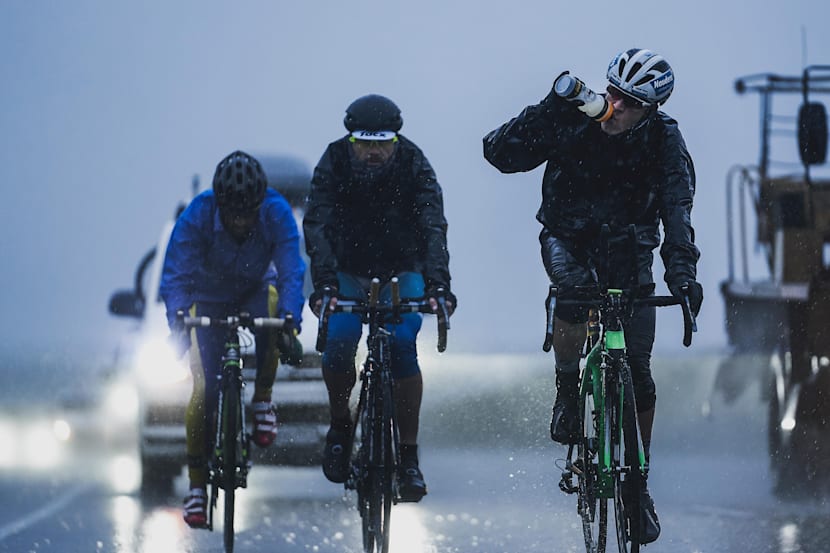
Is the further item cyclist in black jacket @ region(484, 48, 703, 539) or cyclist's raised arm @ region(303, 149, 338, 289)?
cyclist's raised arm @ region(303, 149, 338, 289)

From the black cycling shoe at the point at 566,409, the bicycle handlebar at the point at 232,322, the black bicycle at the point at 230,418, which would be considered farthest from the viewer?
the bicycle handlebar at the point at 232,322

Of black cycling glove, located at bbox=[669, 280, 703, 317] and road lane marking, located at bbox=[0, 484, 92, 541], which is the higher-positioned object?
black cycling glove, located at bbox=[669, 280, 703, 317]

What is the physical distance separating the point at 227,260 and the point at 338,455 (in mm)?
1424

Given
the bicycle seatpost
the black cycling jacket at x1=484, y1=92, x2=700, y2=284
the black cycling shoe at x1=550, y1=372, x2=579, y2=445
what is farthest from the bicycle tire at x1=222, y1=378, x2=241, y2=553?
the black cycling jacket at x1=484, y1=92, x2=700, y2=284

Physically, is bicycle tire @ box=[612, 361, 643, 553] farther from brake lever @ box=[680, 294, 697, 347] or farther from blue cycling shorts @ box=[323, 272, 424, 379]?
blue cycling shorts @ box=[323, 272, 424, 379]

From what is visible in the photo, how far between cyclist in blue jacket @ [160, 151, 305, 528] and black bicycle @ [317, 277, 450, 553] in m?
0.99

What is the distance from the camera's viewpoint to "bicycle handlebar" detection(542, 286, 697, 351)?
8836 millimetres

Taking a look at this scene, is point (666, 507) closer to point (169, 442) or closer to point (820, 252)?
point (169, 442)

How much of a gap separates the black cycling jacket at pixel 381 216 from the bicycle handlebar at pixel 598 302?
117 centimetres

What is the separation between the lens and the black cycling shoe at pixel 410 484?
9906mm

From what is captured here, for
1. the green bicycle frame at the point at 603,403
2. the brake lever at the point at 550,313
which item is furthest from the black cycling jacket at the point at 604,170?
the brake lever at the point at 550,313

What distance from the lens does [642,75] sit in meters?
9.05

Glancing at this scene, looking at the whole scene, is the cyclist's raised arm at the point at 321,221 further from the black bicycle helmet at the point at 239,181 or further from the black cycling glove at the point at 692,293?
the black cycling glove at the point at 692,293

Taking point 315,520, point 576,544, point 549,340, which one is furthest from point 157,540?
point 549,340
